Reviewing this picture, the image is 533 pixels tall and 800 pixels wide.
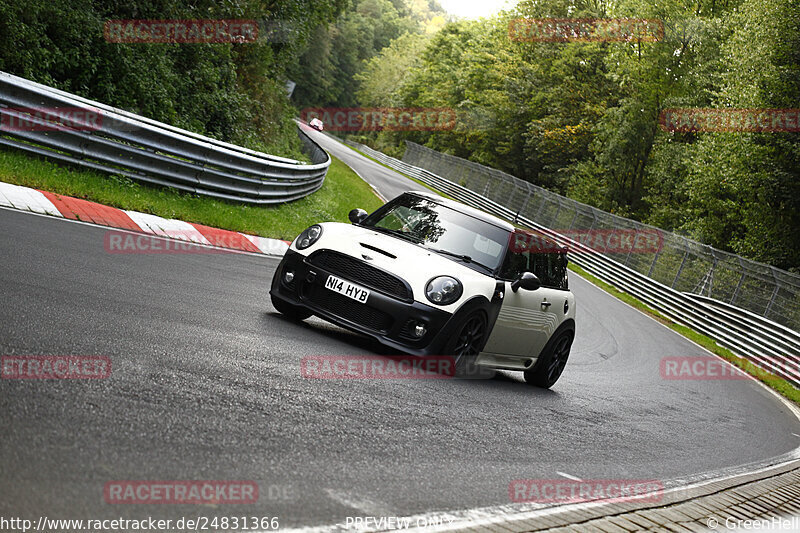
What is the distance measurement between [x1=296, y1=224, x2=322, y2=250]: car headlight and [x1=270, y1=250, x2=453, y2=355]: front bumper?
0.32 metres

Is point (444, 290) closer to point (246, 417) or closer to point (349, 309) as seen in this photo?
point (349, 309)

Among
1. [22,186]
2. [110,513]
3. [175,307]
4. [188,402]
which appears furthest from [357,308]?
[22,186]

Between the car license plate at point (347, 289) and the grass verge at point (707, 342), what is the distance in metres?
12.2

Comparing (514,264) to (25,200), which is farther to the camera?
(25,200)

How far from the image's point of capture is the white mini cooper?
7.25 meters

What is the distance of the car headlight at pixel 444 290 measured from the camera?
7246mm

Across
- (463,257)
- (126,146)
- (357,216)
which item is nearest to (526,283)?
(463,257)

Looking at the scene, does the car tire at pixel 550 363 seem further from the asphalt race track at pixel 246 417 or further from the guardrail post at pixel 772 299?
the guardrail post at pixel 772 299

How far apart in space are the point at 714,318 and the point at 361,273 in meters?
19.8

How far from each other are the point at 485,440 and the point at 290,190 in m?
13.7

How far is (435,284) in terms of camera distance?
7.32 m

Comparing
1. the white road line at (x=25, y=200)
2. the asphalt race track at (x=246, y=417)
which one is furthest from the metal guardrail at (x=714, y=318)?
the white road line at (x=25, y=200)

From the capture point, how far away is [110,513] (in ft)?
9.86

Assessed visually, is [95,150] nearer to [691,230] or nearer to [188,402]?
[188,402]
